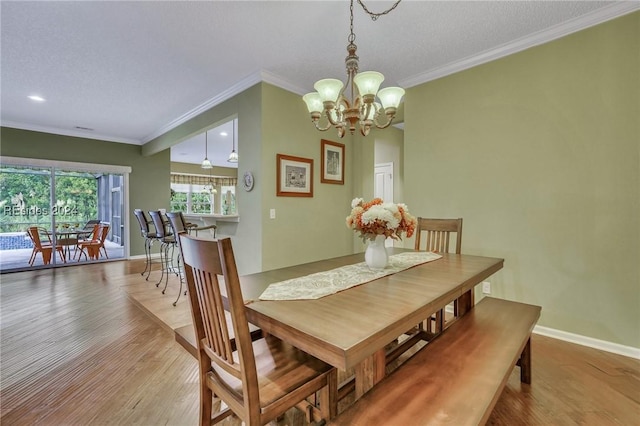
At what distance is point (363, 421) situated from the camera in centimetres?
97

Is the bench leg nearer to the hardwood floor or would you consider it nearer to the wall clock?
the hardwood floor

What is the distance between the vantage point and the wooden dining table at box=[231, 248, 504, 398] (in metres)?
0.91

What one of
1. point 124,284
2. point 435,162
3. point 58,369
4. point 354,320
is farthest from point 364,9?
point 124,284

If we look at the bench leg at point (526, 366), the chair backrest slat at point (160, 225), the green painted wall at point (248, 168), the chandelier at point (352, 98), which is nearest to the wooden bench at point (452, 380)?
the bench leg at point (526, 366)

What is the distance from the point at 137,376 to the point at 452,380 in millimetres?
2052

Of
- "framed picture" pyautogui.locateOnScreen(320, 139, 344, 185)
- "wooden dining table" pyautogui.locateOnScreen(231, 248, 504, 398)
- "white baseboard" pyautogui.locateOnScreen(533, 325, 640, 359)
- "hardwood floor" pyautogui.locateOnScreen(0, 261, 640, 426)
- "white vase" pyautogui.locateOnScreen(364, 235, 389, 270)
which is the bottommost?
"hardwood floor" pyautogui.locateOnScreen(0, 261, 640, 426)

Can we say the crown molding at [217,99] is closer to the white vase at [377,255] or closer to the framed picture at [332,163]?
the framed picture at [332,163]

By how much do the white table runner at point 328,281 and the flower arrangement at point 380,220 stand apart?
0.23 m

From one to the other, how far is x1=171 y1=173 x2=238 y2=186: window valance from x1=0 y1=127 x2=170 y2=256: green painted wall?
2.53 metres

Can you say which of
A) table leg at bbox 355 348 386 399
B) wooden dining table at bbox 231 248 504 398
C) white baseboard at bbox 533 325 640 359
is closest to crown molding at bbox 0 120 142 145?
wooden dining table at bbox 231 248 504 398

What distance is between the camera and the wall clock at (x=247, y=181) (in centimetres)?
336

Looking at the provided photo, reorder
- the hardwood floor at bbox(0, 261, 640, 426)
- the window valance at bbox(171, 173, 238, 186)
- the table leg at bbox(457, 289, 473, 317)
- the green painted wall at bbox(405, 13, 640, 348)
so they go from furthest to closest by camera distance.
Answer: the window valance at bbox(171, 173, 238, 186) < the green painted wall at bbox(405, 13, 640, 348) < the table leg at bbox(457, 289, 473, 317) < the hardwood floor at bbox(0, 261, 640, 426)

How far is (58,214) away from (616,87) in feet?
26.9

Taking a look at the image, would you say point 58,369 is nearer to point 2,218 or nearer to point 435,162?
point 435,162
